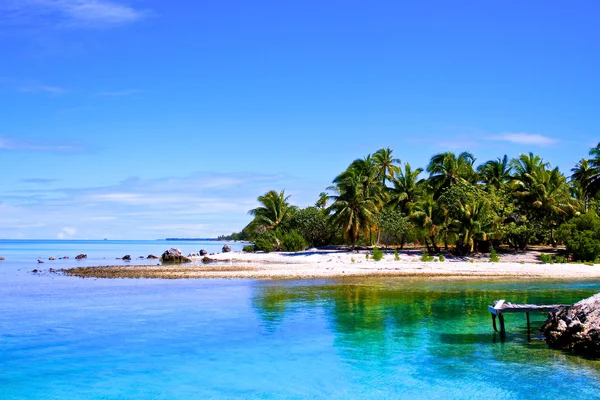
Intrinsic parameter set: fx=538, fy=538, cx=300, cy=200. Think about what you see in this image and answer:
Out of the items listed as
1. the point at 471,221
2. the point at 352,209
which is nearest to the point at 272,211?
the point at 352,209

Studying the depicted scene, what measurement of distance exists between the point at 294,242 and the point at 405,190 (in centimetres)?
1476

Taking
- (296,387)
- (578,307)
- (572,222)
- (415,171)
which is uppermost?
(415,171)

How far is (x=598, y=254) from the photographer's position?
147ft

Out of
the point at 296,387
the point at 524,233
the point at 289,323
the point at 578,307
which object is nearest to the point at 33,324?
the point at 289,323

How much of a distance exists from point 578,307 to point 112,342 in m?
15.1

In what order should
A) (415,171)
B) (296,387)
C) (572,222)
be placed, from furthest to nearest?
1. (415,171)
2. (572,222)
3. (296,387)

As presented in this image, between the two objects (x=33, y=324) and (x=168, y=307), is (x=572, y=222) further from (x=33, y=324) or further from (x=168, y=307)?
(x=33, y=324)

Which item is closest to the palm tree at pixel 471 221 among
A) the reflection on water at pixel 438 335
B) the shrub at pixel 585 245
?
the shrub at pixel 585 245

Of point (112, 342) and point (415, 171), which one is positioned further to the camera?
point (415, 171)

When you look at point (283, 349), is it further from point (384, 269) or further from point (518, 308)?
point (384, 269)

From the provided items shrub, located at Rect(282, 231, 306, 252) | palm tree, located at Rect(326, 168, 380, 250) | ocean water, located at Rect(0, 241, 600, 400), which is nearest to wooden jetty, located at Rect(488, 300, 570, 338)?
ocean water, located at Rect(0, 241, 600, 400)

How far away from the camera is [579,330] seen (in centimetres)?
1553

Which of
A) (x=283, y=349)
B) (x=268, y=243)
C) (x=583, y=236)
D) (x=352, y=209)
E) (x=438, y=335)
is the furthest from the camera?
(x=268, y=243)

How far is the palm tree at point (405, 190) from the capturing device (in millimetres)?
64000
